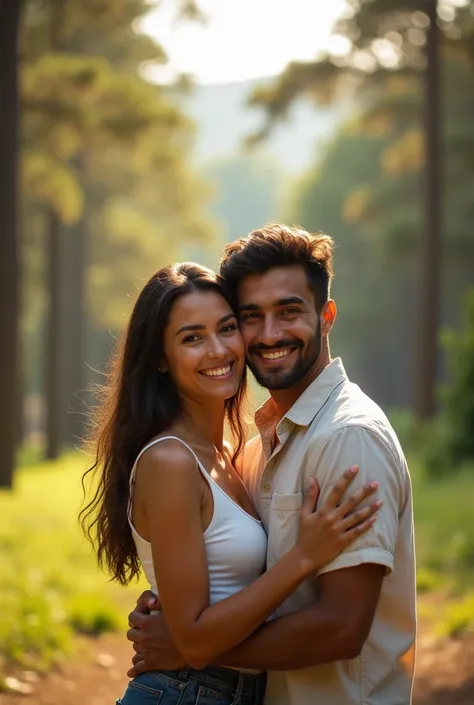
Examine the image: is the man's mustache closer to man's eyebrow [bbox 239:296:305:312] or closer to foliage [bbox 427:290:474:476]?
man's eyebrow [bbox 239:296:305:312]

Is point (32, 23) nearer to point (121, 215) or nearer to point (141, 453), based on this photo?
point (121, 215)

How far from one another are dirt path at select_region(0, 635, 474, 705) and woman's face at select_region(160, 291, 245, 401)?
3771mm

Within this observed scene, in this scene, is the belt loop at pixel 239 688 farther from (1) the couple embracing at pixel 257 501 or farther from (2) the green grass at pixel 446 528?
(2) the green grass at pixel 446 528

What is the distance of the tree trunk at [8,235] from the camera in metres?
13.7

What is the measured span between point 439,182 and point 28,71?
321 inches

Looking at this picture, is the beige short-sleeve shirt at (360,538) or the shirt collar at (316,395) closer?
the beige short-sleeve shirt at (360,538)

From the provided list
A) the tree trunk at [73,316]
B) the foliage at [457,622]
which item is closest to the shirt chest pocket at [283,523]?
the foliage at [457,622]

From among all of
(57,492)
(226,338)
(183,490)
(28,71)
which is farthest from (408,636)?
(28,71)

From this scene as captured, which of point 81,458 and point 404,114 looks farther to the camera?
point 404,114

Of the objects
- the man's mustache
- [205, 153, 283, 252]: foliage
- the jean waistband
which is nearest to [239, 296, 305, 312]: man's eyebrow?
the man's mustache

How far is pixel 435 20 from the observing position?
18.6m

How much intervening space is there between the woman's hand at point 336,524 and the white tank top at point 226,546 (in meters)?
0.32

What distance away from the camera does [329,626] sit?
9.86 ft

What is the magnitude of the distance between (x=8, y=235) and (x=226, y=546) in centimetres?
1102
